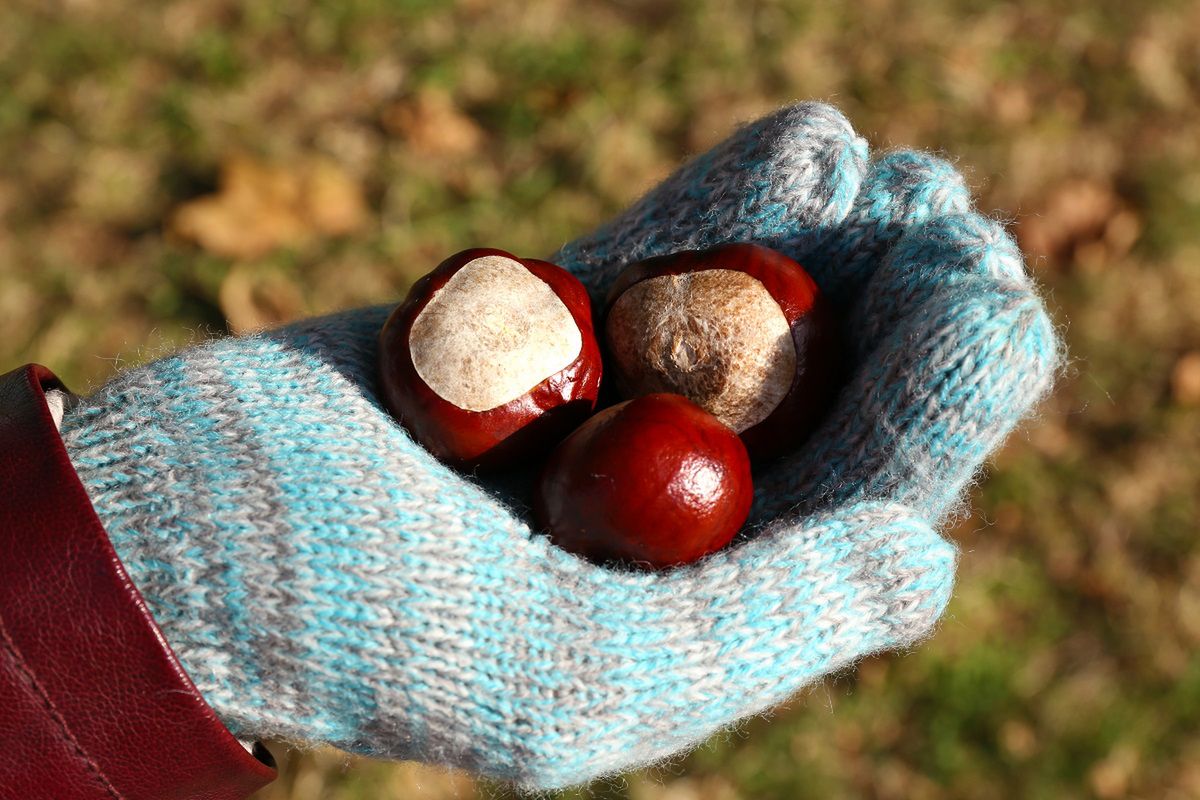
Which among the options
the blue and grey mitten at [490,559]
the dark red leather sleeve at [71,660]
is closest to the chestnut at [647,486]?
the blue and grey mitten at [490,559]

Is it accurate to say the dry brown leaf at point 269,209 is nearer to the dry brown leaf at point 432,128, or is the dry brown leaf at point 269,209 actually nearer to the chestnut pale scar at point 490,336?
the dry brown leaf at point 432,128

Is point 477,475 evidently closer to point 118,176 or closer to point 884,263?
point 884,263

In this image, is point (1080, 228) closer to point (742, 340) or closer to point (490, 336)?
point (742, 340)

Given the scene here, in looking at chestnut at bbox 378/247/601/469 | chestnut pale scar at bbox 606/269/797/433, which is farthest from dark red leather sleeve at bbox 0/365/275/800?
chestnut pale scar at bbox 606/269/797/433

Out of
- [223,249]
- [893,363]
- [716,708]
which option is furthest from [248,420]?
[223,249]

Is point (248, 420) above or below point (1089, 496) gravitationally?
above

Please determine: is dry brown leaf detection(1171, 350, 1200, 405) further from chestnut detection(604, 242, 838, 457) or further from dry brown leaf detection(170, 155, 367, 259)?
dry brown leaf detection(170, 155, 367, 259)

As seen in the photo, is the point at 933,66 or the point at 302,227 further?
the point at 933,66
